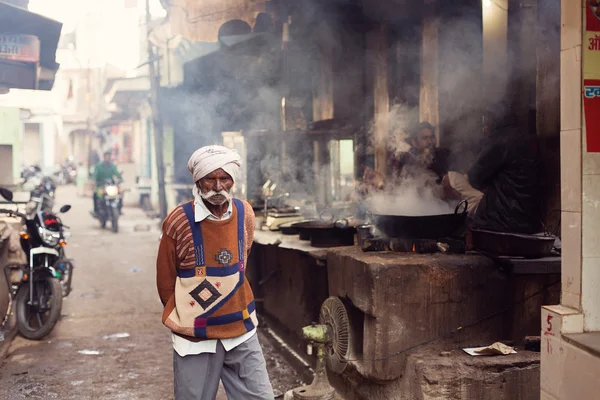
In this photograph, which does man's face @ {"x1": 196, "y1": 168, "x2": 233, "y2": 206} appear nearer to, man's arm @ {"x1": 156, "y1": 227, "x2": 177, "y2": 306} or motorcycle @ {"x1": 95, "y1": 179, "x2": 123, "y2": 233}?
man's arm @ {"x1": 156, "y1": 227, "x2": 177, "y2": 306}

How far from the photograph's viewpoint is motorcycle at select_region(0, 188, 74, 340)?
8.16 metres

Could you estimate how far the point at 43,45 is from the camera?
28.7 feet

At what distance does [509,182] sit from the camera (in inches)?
245

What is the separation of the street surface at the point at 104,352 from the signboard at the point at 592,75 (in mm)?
3900

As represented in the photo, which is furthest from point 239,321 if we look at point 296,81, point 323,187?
point 296,81

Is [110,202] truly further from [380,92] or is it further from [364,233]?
[364,233]

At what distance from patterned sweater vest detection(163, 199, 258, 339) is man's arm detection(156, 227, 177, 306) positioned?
0.06 metres

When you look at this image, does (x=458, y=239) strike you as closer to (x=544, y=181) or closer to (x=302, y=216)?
(x=544, y=181)

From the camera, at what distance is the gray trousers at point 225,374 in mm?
3939

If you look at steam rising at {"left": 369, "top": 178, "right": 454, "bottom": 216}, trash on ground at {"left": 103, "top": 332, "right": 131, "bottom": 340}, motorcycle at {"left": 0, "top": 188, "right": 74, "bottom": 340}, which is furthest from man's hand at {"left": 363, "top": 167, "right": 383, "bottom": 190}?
motorcycle at {"left": 0, "top": 188, "right": 74, "bottom": 340}

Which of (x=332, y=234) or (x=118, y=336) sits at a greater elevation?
(x=332, y=234)

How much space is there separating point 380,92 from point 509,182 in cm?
394

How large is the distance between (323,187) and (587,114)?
9.01m

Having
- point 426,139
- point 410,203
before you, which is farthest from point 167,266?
point 426,139
